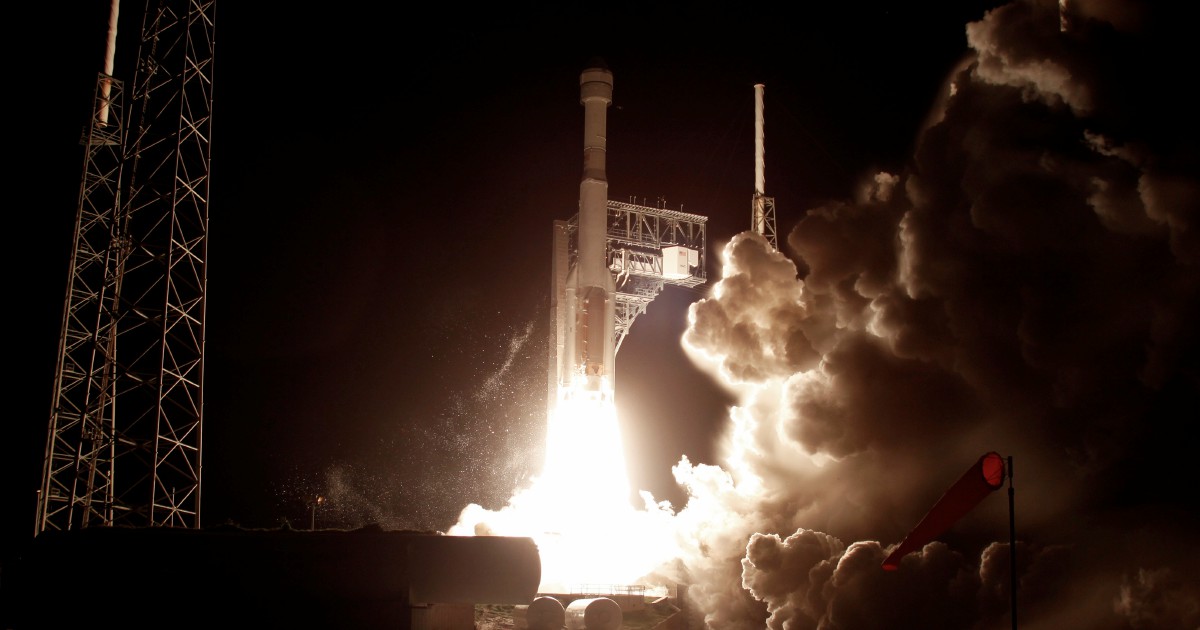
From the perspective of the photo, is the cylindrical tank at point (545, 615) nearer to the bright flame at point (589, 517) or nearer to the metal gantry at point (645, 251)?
the bright flame at point (589, 517)

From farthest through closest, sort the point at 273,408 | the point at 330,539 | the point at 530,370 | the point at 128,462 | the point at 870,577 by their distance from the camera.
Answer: the point at 273,408, the point at 128,462, the point at 530,370, the point at 330,539, the point at 870,577

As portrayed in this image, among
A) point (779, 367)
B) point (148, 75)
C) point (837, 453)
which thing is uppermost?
point (148, 75)

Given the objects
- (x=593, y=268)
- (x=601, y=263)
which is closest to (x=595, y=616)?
(x=593, y=268)

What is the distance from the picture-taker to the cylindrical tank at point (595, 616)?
114ft

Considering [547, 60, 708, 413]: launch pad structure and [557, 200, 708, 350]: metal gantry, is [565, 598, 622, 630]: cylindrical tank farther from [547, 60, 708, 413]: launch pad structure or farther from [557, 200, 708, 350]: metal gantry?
[557, 200, 708, 350]: metal gantry

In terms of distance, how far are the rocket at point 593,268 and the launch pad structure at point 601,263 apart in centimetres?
4

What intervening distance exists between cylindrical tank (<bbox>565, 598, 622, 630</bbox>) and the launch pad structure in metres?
8.83

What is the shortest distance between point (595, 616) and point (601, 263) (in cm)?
1317

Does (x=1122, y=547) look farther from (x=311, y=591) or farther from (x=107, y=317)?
(x=107, y=317)

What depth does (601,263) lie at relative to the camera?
42.2 meters

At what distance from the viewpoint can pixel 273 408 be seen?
63.8 meters

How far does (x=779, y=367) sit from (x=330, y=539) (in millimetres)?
13701

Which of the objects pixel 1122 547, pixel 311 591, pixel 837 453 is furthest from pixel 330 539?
Answer: pixel 1122 547

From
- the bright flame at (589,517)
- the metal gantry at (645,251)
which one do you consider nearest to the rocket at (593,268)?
the bright flame at (589,517)
